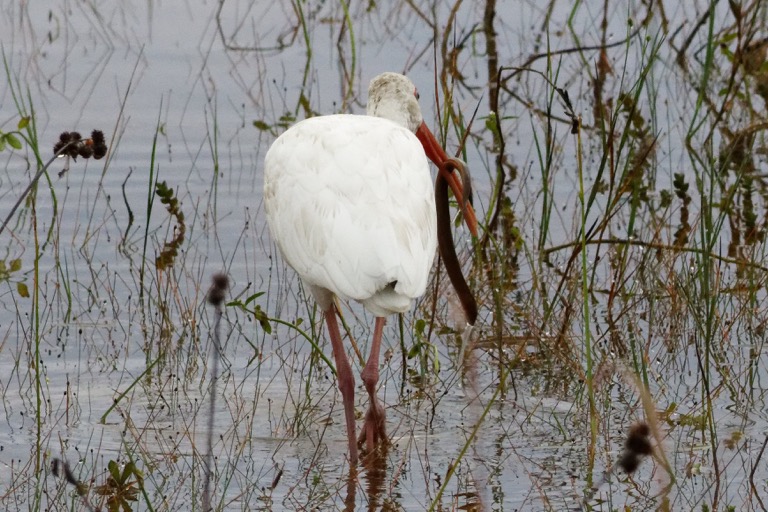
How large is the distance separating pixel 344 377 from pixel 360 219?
2.81 feet

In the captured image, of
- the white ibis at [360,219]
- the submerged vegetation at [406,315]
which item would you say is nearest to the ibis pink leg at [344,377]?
the white ibis at [360,219]

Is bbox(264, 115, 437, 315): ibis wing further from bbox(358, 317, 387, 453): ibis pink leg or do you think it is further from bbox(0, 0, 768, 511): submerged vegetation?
bbox(358, 317, 387, 453): ibis pink leg

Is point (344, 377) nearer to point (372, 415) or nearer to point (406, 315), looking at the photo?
point (372, 415)

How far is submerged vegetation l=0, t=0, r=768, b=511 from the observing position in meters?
5.20

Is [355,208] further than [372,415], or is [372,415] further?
[372,415]

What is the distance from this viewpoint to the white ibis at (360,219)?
5.28m

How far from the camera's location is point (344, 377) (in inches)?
238

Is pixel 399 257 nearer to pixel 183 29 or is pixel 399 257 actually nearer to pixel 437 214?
pixel 437 214

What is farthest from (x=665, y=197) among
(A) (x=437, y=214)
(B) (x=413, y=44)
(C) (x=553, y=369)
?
(B) (x=413, y=44)

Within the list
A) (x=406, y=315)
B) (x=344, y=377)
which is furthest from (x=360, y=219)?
(x=406, y=315)

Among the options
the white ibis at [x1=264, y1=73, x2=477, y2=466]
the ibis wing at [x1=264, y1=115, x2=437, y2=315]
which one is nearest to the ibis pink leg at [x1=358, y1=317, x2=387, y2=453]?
the white ibis at [x1=264, y1=73, x2=477, y2=466]

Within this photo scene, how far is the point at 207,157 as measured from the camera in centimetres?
963

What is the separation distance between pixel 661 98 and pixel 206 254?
3.80 meters

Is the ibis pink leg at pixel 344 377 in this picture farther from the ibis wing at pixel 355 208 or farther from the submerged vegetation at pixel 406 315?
the ibis wing at pixel 355 208
